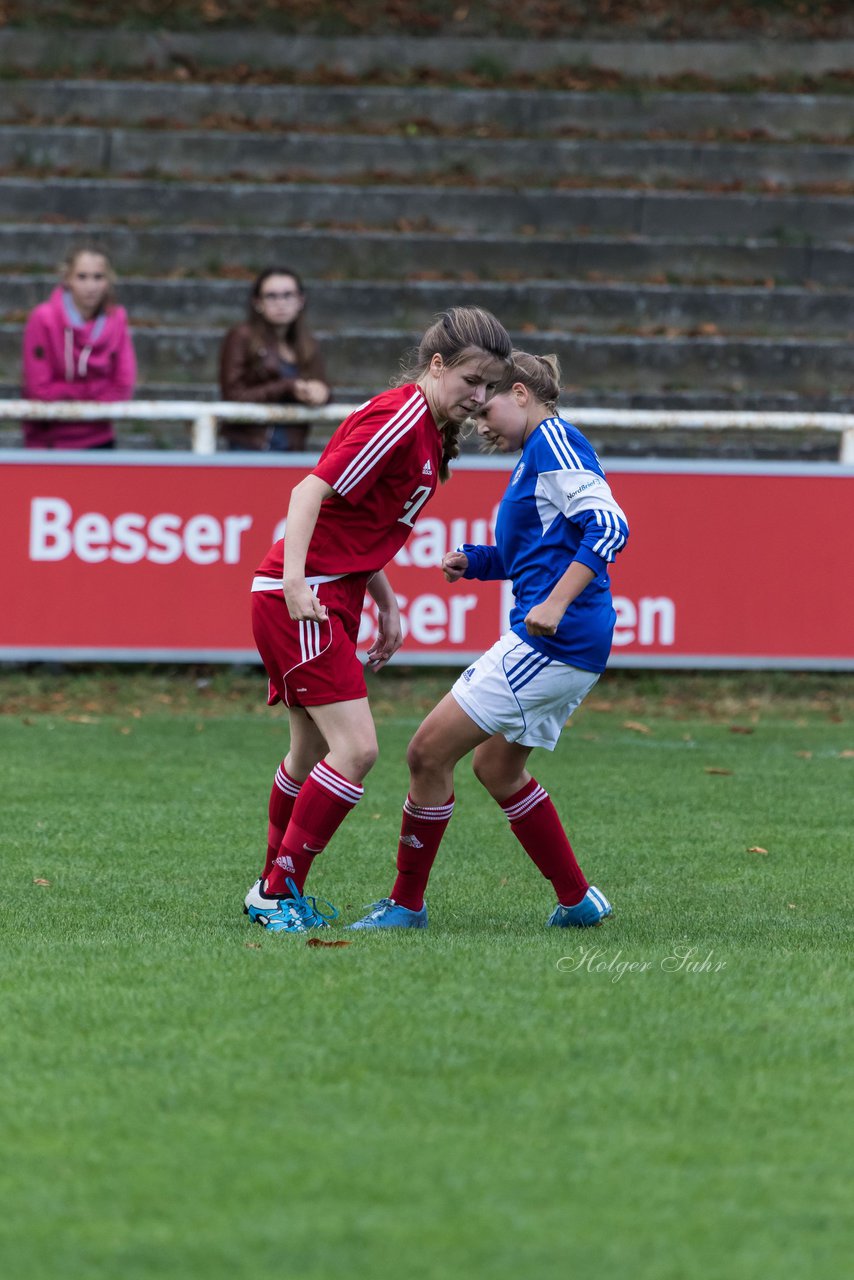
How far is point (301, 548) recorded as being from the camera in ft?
15.5

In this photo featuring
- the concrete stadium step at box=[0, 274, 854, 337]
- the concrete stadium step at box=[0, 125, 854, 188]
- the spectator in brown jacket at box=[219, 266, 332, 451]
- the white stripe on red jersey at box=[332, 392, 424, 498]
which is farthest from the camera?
the concrete stadium step at box=[0, 125, 854, 188]

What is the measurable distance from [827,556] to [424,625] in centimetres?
219

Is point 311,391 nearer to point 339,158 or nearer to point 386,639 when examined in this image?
point 386,639

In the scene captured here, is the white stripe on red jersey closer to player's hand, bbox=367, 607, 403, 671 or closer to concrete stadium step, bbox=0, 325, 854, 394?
player's hand, bbox=367, 607, 403, 671

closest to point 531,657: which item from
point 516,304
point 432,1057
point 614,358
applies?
point 432,1057

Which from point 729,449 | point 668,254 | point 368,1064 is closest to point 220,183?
point 668,254

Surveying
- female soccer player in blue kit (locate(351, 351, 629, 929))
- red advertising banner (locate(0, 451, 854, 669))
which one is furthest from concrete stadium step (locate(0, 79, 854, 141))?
female soccer player in blue kit (locate(351, 351, 629, 929))

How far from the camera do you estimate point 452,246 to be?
1483 cm

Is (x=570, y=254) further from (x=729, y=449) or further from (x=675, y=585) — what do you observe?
(x=675, y=585)

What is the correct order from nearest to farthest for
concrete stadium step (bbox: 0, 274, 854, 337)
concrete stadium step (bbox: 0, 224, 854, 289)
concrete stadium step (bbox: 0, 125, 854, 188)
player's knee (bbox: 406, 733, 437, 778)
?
player's knee (bbox: 406, 733, 437, 778) → concrete stadium step (bbox: 0, 274, 854, 337) → concrete stadium step (bbox: 0, 224, 854, 289) → concrete stadium step (bbox: 0, 125, 854, 188)

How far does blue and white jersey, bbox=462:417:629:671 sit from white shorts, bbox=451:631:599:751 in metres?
0.04

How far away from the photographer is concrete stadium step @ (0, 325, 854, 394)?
13.7 m

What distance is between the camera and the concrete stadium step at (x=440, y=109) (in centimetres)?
1625

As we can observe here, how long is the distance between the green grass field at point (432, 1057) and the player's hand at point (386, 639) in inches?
29.1
